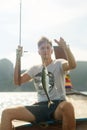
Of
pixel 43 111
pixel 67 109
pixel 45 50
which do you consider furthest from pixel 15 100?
pixel 67 109

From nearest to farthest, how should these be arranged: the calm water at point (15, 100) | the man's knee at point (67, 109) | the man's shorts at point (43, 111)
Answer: the man's knee at point (67, 109), the man's shorts at point (43, 111), the calm water at point (15, 100)

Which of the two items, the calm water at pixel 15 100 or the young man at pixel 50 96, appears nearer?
the young man at pixel 50 96

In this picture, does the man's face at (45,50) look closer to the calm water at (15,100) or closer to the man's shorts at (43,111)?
the man's shorts at (43,111)

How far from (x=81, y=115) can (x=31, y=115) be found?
1430 mm

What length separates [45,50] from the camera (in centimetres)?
867

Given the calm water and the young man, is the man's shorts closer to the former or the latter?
the young man

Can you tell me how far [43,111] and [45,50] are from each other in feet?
4.00

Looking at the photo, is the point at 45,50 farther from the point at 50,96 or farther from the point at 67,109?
the point at 67,109

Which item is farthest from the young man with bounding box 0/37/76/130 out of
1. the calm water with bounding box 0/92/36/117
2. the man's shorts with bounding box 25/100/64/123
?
the calm water with bounding box 0/92/36/117

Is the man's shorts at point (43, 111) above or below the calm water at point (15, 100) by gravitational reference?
above

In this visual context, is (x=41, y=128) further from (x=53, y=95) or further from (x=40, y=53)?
(x=40, y=53)

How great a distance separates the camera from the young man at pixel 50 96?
8195 mm

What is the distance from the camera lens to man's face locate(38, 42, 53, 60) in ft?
28.5

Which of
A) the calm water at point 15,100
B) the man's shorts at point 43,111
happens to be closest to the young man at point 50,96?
the man's shorts at point 43,111
